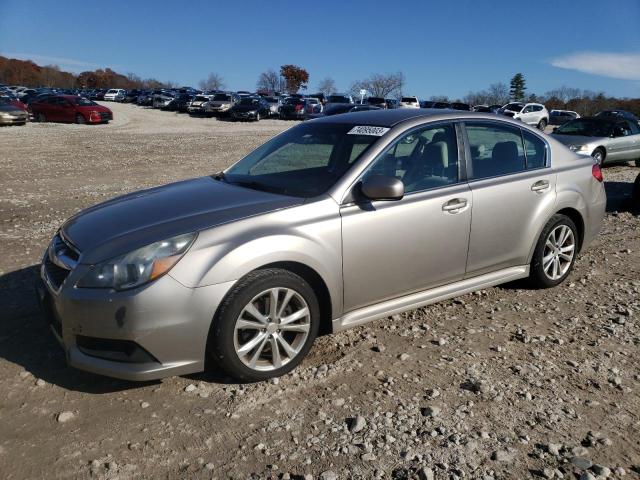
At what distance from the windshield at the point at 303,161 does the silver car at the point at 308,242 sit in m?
0.01

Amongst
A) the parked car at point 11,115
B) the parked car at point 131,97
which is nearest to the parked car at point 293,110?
the parked car at point 11,115

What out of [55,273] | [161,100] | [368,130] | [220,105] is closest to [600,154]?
[368,130]

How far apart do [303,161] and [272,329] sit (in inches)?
64.4

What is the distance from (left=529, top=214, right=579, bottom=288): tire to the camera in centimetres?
488

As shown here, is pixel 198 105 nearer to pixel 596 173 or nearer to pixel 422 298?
pixel 596 173

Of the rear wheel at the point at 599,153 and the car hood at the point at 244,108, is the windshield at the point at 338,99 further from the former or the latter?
the rear wheel at the point at 599,153

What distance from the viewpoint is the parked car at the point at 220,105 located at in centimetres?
4119

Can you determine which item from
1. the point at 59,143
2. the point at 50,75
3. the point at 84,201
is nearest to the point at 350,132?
the point at 84,201

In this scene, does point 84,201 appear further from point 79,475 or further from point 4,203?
point 79,475

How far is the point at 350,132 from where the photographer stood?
4.22 meters

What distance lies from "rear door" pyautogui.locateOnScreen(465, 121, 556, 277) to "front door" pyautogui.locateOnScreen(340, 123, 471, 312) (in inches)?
6.2

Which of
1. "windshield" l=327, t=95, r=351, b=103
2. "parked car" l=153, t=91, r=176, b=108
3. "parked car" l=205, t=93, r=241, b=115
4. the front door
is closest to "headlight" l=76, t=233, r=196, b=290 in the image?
the front door

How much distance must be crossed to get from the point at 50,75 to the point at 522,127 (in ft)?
420

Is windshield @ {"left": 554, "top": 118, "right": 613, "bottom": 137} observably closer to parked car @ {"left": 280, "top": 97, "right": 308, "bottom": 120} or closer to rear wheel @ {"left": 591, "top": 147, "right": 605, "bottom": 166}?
rear wheel @ {"left": 591, "top": 147, "right": 605, "bottom": 166}
